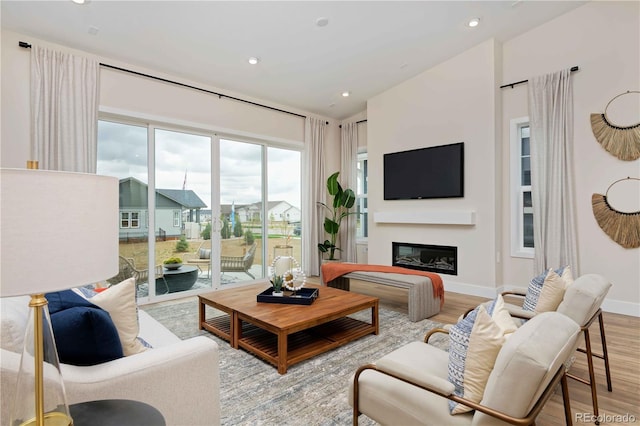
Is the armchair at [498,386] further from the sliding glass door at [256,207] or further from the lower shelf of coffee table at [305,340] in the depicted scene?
the sliding glass door at [256,207]

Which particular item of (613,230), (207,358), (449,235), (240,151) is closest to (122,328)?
(207,358)

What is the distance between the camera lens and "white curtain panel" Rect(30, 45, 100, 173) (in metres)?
3.46

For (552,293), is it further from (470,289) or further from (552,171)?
(470,289)

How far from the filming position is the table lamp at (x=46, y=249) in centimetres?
76

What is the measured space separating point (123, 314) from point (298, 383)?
50.0 inches

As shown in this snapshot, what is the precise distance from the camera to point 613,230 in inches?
153

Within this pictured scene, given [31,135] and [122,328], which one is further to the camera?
[31,135]

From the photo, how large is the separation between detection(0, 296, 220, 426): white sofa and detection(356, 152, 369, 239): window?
533cm

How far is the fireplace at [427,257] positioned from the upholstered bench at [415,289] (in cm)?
136

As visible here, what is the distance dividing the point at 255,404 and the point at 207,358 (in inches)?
29.8

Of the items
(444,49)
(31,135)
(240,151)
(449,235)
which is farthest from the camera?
(240,151)

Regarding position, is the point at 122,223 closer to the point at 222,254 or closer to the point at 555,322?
the point at 222,254

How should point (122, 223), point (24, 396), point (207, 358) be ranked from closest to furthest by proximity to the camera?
point (24, 396)
point (207, 358)
point (122, 223)

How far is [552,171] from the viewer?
424cm
